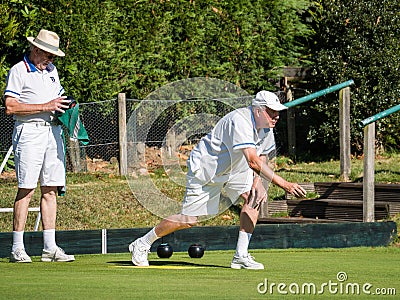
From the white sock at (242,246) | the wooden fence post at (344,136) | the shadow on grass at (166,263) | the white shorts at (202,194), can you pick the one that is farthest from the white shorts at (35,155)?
the wooden fence post at (344,136)

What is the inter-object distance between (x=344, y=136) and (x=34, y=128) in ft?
20.4

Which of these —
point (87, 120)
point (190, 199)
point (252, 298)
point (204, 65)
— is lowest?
point (252, 298)

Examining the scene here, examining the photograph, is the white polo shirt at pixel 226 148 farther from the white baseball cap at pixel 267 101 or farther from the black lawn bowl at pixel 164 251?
the black lawn bowl at pixel 164 251

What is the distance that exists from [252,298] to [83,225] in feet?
21.7

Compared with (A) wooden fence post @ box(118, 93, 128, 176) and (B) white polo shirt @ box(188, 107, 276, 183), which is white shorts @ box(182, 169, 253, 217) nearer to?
(B) white polo shirt @ box(188, 107, 276, 183)

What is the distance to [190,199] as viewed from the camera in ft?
26.0

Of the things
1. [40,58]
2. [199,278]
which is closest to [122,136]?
[40,58]

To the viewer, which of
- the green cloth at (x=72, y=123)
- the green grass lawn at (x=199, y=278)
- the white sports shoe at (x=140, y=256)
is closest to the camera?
the green grass lawn at (x=199, y=278)

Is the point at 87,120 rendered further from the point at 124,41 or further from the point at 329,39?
the point at 329,39

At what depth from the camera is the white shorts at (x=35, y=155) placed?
27.6ft

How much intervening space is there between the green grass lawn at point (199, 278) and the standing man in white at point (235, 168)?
0.80ft

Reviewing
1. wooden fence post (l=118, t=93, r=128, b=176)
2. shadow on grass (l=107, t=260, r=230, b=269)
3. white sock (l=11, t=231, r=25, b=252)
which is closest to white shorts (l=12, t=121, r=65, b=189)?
white sock (l=11, t=231, r=25, b=252)

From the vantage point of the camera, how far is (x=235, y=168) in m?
7.97

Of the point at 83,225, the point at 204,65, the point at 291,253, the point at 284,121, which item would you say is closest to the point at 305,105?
the point at 284,121
